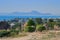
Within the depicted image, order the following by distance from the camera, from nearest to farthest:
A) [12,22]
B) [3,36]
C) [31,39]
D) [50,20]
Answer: [31,39]
[3,36]
[12,22]
[50,20]

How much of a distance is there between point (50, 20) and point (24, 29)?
3.27m

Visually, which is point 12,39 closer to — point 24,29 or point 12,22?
point 24,29

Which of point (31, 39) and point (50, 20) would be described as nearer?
point (31, 39)

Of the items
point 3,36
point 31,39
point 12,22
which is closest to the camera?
point 31,39

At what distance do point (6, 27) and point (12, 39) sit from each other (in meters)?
3.78

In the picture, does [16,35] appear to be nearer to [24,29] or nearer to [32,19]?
[24,29]

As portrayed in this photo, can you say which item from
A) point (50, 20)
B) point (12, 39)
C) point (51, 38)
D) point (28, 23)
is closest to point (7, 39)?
point (12, 39)

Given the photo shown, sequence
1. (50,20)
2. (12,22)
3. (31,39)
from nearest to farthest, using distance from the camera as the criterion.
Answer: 1. (31,39)
2. (12,22)
3. (50,20)

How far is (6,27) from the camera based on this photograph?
571 inches

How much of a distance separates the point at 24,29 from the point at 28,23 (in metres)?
1.49

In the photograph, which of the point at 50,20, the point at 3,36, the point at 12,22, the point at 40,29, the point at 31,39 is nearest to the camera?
the point at 31,39

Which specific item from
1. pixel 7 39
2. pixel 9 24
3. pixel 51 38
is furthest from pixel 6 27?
pixel 51 38

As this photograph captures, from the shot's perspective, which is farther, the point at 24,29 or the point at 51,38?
the point at 24,29

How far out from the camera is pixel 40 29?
45.6 feet
